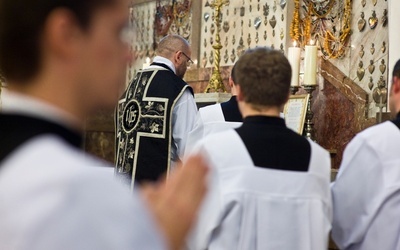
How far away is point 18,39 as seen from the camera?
1.01 meters

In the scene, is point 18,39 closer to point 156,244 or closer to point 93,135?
point 156,244

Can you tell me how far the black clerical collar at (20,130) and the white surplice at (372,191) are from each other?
7.34ft

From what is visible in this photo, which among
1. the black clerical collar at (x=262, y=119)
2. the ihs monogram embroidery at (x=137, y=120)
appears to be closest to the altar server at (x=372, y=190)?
the black clerical collar at (x=262, y=119)

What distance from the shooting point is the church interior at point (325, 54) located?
6.62 meters

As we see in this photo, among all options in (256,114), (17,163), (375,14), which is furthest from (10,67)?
(375,14)

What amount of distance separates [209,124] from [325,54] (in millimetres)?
2551

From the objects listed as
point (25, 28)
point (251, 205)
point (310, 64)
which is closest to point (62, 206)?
point (25, 28)

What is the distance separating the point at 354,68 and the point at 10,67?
621 cm

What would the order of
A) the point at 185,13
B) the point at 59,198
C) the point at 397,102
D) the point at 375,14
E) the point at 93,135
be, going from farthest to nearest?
the point at 93,135, the point at 185,13, the point at 375,14, the point at 397,102, the point at 59,198

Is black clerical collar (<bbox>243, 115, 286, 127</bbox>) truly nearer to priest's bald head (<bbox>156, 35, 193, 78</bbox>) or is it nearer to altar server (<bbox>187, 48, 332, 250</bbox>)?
altar server (<bbox>187, 48, 332, 250</bbox>)

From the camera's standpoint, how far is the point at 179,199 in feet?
3.45

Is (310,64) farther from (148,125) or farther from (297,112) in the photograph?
(148,125)

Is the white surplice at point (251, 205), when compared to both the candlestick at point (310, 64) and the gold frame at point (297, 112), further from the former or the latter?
the gold frame at point (297, 112)

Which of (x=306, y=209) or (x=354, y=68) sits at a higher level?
(x=354, y=68)
